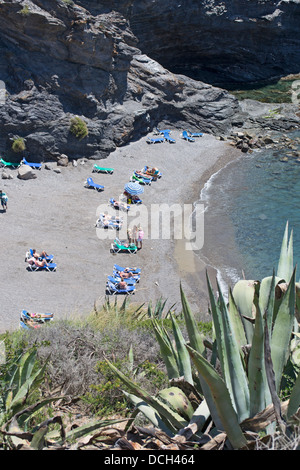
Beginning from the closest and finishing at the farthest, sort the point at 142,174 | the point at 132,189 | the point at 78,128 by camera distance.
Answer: the point at 132,189, the point at 78,128, the point at 142,174

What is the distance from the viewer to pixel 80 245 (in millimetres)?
20750

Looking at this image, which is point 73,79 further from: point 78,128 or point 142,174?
point 142,174

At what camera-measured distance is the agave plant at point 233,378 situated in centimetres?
378

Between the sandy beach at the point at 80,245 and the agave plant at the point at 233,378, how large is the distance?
6.30 metres

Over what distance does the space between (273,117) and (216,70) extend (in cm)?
1508

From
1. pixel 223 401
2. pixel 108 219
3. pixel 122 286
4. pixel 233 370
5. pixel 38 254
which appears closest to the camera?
pixel 223 401

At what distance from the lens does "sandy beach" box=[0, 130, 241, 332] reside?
1689cm

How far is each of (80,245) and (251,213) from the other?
10486 mm

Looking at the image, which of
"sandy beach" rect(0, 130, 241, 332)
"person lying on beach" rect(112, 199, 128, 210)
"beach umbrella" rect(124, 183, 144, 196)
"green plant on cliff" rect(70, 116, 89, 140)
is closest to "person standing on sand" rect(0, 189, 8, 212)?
"sandy beach" rect(0, 130, 241, 332)

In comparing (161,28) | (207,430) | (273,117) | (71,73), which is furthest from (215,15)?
(207,430)

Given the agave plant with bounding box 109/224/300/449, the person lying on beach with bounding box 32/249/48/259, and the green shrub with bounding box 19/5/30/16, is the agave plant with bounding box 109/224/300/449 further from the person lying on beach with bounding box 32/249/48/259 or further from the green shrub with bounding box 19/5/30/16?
the green shrub with bounding box 19/5/30/16

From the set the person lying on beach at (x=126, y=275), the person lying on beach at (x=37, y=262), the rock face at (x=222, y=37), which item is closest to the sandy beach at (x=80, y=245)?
the person lying on beach at (x=37, y=262)

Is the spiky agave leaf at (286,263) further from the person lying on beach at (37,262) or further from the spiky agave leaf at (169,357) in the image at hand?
the person lying on beach at (37,262)

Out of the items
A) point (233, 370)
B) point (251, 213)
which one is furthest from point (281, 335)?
point (251, 213)
